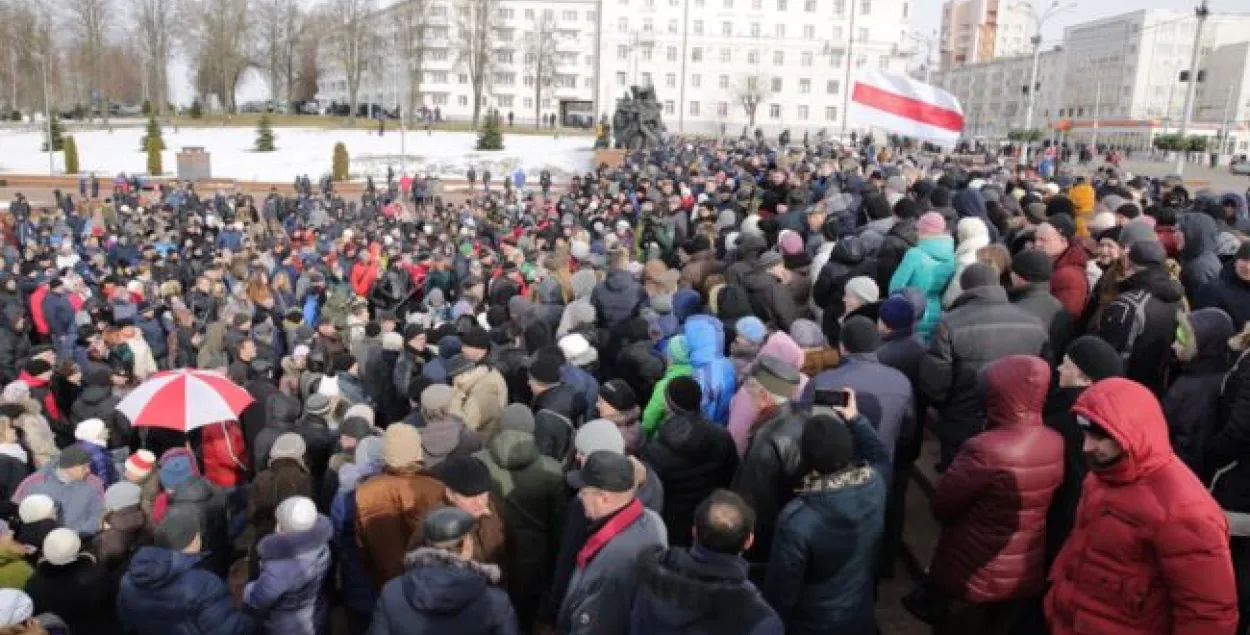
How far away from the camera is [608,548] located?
3.21m

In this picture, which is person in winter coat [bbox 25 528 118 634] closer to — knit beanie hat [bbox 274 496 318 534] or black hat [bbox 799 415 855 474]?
knit beanie hat [bbox 274 496 318 534]

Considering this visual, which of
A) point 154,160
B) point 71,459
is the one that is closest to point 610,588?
point 71,459

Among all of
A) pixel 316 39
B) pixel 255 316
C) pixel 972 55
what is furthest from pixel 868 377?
pixel 972 55

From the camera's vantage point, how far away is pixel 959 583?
3725 mm

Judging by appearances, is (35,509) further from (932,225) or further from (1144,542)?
(932,225)

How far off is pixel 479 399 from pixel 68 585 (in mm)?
2256

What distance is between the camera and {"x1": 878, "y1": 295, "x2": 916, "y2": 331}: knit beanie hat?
4.88 metres

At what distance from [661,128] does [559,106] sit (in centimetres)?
4767

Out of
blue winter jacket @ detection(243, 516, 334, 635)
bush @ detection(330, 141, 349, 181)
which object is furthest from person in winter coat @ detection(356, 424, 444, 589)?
bush @ detection(330, 141, 349, 181)

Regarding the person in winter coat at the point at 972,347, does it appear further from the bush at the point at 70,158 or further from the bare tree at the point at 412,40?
the bare tree at the point at 412,40

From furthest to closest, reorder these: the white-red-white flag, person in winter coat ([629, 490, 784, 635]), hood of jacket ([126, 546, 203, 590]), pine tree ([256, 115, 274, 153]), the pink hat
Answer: pine tree ([256, 115, 274, 153])
the white-red-white flag
the pink hat
hood of jacket ([126, 546, 203, 590])
person in winter coat ([629, 490, 784, 635])

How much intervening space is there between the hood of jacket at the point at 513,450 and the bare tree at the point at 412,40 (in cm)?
6928

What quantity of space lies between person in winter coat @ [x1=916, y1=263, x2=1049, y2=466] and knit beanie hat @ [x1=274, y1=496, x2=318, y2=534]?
126 inches

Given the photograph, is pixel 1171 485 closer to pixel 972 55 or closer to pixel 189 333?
pixel 189 333
